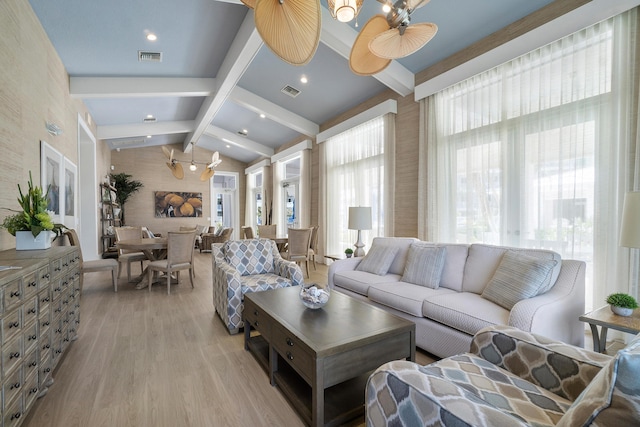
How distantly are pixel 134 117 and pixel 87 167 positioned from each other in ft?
5.28

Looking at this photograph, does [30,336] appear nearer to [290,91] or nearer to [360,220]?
[360,220]

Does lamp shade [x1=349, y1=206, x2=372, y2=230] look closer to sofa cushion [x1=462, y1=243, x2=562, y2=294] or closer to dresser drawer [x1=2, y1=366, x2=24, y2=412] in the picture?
sofa cushion [x1=462, y1=243, x2=562, y2=294]

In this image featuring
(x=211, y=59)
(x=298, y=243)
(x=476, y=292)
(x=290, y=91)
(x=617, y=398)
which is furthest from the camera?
(x=290, y=91)

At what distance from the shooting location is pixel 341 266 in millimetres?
3799

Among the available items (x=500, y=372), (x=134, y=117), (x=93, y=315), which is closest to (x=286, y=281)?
(x=500, y=372)

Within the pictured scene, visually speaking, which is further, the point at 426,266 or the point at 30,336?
the point at 426,266

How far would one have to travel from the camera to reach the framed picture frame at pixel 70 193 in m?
4.43

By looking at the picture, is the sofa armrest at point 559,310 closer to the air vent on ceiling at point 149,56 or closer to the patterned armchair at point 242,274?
the patterned armchair at point 242,274

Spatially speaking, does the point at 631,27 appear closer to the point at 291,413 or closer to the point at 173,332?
the point at 291,413

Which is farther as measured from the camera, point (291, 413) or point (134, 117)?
point (134, 117)

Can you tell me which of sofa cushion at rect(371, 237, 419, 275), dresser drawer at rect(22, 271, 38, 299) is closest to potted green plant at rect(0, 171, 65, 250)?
dresser drawer at rect(22, 271, 38, 299)

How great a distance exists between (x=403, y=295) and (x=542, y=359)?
1.43 m

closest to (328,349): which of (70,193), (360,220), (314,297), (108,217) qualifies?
(314,297)

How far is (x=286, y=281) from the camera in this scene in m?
3.19
